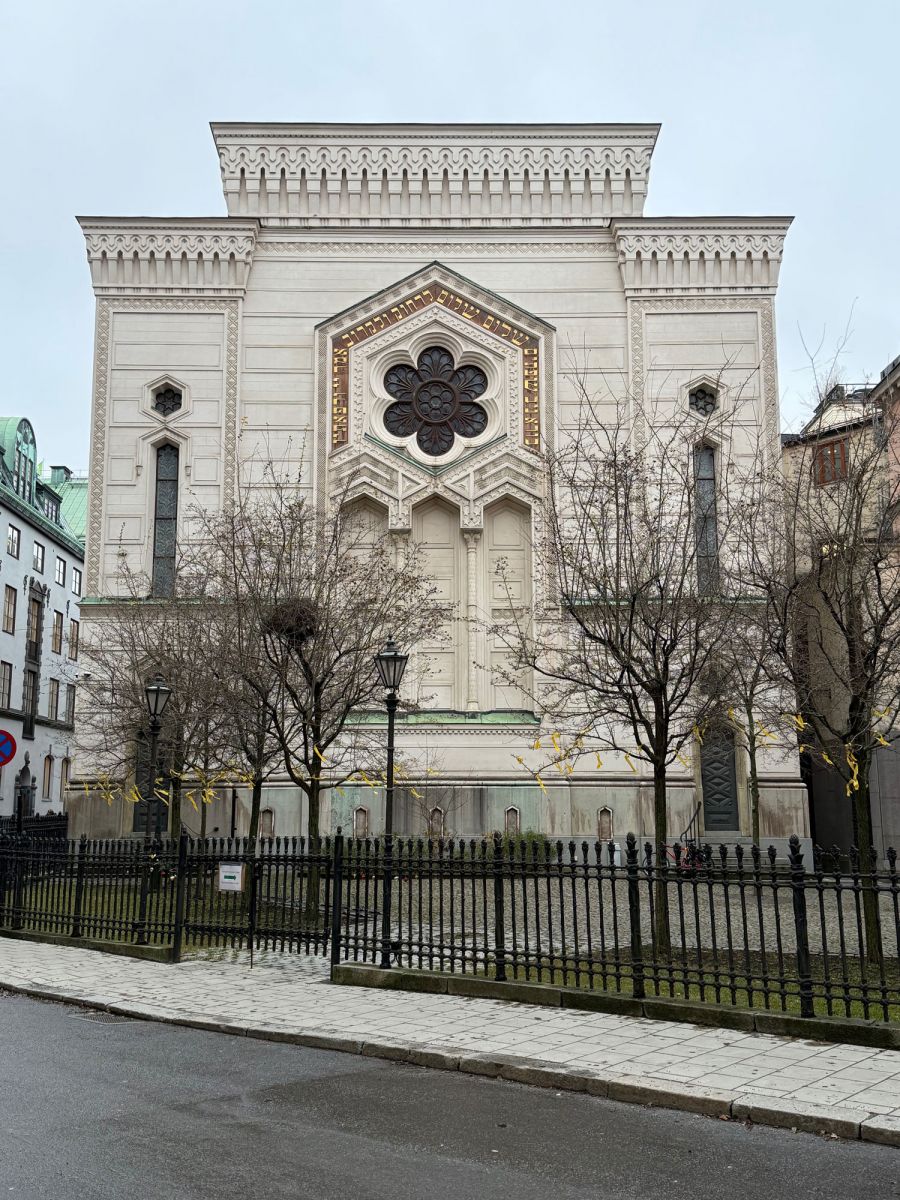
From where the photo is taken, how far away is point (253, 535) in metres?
19.6

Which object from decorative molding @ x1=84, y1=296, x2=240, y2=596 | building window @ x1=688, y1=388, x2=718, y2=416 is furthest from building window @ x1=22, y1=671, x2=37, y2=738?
building window @ x1=688, y1=388, x2=718, y2=416

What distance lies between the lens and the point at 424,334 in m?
29.2

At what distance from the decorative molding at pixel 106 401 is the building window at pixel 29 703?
2617 centimetres

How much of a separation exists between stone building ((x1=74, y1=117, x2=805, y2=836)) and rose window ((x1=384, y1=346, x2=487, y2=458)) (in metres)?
0.07

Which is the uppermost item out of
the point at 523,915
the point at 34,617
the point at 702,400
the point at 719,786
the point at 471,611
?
the point at 702,400

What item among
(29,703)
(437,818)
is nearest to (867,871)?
(437,818)

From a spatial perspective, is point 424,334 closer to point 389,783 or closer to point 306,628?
point 306,628

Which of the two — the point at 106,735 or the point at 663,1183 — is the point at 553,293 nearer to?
the point at 106,735

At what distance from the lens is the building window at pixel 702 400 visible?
28344 millimetres

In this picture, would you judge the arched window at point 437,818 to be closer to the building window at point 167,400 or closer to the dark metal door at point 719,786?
the dark metal door at point 719,786

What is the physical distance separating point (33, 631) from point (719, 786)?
3642 centimetres

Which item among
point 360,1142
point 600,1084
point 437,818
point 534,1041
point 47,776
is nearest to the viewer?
point 360,1142

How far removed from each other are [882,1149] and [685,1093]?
1309 mm

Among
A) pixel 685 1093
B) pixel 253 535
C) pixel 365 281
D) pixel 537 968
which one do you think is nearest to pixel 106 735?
pixel 253 535
